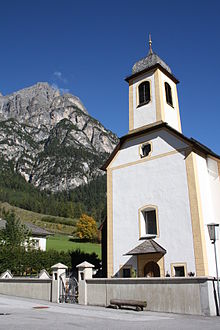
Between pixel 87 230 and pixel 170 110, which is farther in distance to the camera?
pixel 87 230

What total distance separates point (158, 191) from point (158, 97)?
678 cm

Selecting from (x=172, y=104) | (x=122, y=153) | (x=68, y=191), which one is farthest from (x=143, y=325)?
(x=68, y=191)

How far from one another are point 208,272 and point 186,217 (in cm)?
308

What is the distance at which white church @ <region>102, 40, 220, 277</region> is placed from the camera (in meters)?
18.5

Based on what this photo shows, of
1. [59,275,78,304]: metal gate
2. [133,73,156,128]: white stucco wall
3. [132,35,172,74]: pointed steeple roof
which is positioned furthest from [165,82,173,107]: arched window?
[59,275,78,304]: metal gate

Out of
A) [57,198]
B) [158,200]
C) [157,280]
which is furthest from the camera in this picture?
[57,198]

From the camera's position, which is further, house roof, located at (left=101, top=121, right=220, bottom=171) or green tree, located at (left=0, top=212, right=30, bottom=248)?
green tree, located at (left=0, top=212, right=30, bottom=248)

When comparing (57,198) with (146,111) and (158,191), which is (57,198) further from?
(158,191)

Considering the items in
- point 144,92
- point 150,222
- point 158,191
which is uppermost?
point 144,92

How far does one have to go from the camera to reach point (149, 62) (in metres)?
24.8

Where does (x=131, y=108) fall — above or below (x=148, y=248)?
above

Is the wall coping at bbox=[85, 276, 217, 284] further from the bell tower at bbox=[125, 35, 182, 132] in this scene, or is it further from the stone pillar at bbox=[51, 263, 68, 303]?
the bell tower at bbox=[125, 35, 182, 132]

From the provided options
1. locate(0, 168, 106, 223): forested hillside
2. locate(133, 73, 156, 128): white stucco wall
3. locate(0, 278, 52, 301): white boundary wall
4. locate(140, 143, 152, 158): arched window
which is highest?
locate(0, 168, 106, 223): forested hillside

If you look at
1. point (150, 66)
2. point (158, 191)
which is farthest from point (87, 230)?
point (158, 191)
